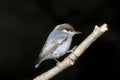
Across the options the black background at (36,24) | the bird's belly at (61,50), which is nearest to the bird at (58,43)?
the bird's belly at (61,50)

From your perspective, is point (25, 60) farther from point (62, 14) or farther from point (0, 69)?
point (62, 14)

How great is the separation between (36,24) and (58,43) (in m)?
1.35

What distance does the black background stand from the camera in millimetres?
4113

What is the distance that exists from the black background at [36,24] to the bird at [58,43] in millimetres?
1217

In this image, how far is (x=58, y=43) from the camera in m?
2.85

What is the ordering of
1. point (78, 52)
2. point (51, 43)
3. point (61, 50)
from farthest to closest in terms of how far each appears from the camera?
point (61, 50) < point (51, 43) < point (78, 52)

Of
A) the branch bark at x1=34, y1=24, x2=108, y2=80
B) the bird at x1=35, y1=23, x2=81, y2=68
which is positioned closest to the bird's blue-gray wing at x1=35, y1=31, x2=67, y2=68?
Answer: the bird at x1=35, y1=23, x2=81, y2=68

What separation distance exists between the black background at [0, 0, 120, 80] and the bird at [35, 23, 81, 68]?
1217 mm

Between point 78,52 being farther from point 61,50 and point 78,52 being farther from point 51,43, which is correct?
point 61,50

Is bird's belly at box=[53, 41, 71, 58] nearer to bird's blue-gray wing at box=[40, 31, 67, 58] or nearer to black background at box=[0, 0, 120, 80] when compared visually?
bird's blue-gray wing at box=[40, 31, 67, 58]

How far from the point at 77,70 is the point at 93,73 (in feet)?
0.64

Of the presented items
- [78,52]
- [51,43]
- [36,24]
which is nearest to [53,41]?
[51,43]

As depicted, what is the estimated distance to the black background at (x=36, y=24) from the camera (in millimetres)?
4113

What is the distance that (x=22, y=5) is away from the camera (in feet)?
13.6
